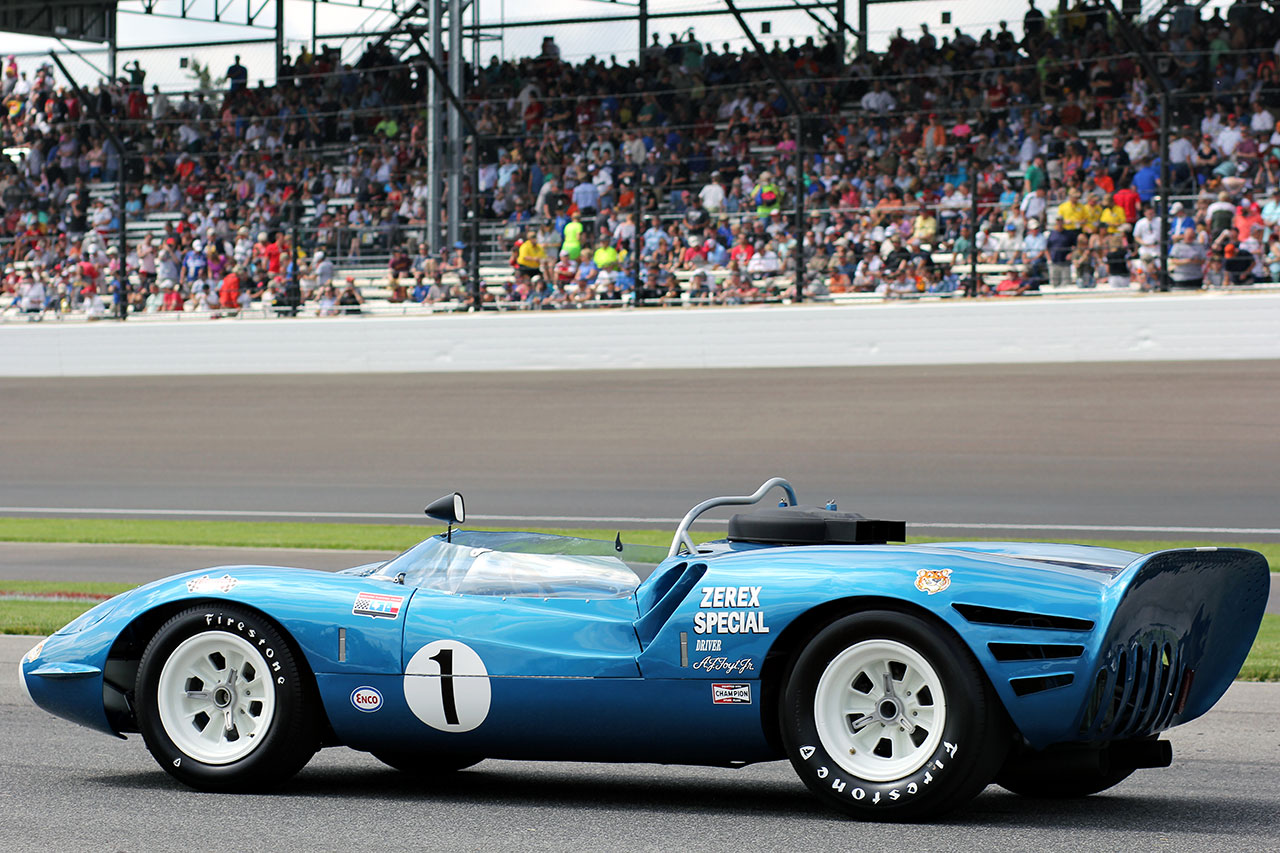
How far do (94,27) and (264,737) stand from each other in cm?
3062

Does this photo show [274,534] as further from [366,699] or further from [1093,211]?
[366,699]

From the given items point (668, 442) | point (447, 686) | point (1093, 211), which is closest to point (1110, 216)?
point (1093, 211)

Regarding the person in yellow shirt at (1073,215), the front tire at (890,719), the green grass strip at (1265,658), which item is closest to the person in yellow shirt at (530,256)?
the person in yellow shirt at (1073,215)

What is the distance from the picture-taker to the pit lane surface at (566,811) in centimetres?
451

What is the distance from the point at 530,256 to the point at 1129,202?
292 inches

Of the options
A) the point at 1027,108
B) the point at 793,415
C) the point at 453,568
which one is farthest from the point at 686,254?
the point at 453,568

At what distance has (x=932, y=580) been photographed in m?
4.63

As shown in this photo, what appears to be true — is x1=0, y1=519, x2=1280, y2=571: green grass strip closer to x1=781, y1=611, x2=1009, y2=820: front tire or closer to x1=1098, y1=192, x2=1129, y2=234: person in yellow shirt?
x1=1098, y1=192, x2=1129, y2=234: person in yellow shirt

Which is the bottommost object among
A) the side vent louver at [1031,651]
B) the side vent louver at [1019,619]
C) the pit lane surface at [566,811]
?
the pit lane surface at [566,811]

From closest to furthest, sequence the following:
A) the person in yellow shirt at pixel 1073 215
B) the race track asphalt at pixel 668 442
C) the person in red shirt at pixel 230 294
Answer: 1. the race track asphalt at pixel 668 442
2. the person in yellow shirt at pixel 1073 215
3. the person in red shirt at pixel 230 294

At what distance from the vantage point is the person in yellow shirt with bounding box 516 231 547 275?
21.3 m

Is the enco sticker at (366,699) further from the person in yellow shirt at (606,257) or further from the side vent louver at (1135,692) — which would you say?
the person in yellow shirt at (606,257)

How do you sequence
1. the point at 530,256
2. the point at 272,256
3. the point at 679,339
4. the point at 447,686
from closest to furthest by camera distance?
the point at 447,686 → the point at 679,339 → the point at 530,256 → the point at 272,256

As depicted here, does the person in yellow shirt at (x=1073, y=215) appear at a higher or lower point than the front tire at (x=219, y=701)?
higher
